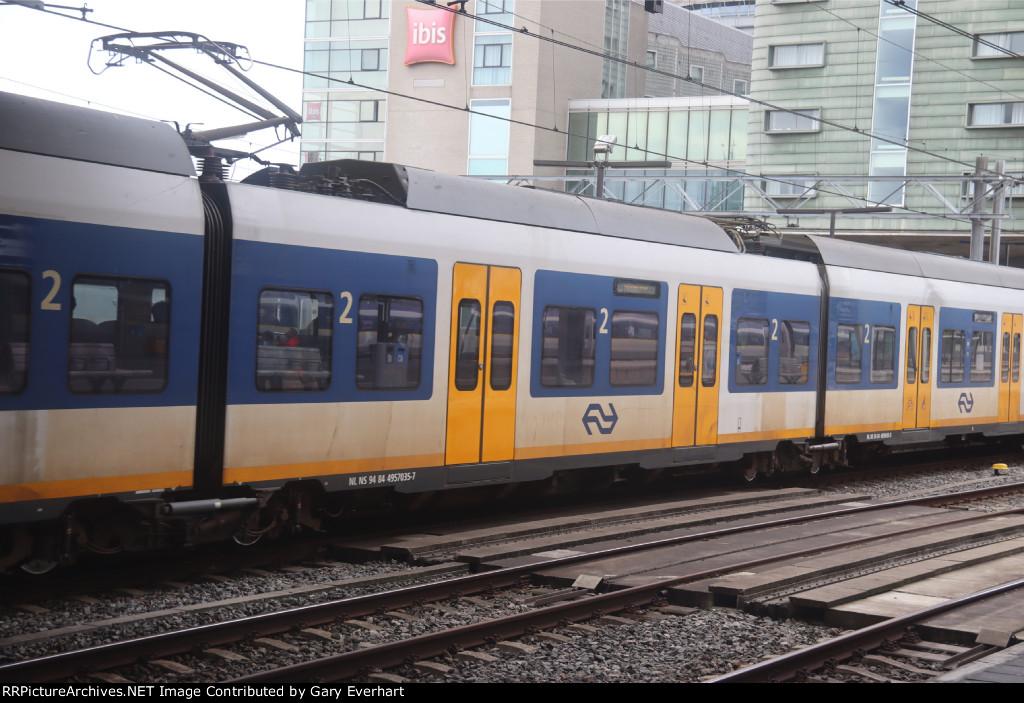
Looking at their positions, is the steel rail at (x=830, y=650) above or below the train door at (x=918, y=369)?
below

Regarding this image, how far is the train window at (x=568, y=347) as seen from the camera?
40.0 feet

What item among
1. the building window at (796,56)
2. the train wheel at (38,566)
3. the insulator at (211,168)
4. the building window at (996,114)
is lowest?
the train wheel at (38,566)

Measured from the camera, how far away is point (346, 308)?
1011 centimetres

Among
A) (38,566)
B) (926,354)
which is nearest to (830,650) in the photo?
(38,566)

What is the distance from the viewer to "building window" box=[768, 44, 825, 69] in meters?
45.5

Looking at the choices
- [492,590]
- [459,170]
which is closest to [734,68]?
[459,170]

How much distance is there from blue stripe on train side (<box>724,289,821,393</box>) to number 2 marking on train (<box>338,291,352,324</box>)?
621 centimetres

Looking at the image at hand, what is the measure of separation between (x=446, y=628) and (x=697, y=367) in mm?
7154

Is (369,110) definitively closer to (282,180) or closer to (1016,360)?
(1016,360)

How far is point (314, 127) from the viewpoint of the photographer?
64875 mm

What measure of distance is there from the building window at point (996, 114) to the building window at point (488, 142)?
23747mm

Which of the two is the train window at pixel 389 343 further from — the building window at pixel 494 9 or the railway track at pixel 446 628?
the building window at pixel 494 9

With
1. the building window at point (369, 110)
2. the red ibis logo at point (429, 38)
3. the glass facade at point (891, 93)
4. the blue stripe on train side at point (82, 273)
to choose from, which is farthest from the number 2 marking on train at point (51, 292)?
the building window at point (369, 110)

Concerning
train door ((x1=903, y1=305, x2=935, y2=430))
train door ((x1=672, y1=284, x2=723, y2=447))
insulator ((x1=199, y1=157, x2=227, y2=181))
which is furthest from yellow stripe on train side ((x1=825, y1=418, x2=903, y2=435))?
insulator ((x1=199, y1=157, x2=227, y2=181))
